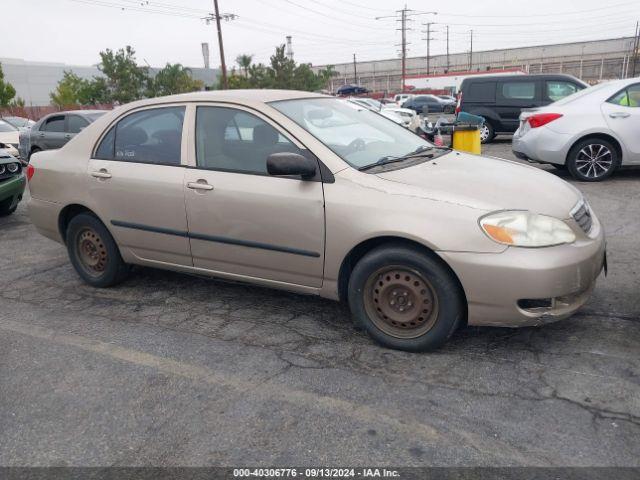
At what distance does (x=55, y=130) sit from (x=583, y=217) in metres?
12.2

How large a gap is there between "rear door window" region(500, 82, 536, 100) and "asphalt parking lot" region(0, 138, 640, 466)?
10243 mm

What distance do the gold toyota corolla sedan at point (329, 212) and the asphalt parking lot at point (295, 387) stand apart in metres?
0.30

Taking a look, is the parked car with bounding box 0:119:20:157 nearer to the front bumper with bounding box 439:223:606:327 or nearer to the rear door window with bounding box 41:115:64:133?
the rear door window with bounding box 41:115:64:133

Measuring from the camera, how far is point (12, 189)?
7.56m

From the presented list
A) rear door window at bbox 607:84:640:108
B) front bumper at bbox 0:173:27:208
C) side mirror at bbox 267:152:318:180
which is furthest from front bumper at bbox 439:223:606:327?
front bumper at bbox 0:173:27:208

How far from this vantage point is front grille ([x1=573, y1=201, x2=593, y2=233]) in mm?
3334

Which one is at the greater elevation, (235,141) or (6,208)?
(235,141)

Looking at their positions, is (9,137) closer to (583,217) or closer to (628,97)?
(628,97)

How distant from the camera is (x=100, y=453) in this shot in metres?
2.55

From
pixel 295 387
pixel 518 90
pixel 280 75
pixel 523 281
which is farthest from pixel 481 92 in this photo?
pixel 280 75

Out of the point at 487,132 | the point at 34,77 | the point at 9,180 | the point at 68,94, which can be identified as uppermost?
the point at 34,77

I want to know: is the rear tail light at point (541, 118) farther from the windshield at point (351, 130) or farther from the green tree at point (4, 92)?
the green tree at point (4, 92)

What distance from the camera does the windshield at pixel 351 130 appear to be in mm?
3695

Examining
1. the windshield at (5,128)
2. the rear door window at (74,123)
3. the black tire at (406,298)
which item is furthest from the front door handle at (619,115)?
the windshield at (5,128)
